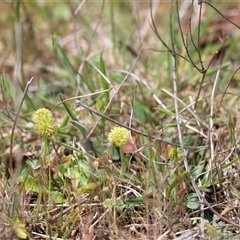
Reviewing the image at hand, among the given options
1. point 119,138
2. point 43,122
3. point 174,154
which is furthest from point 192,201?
point 43,122

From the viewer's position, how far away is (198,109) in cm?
173

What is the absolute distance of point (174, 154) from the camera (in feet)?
4.52

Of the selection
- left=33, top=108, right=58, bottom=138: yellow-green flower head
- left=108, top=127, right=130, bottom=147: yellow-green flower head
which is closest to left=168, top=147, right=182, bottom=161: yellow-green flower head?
left=108, top=127, right=130, bottom=147: yellow-green flower head

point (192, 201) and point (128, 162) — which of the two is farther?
point (128, 162)

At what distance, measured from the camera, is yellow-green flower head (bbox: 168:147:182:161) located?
1.36 m

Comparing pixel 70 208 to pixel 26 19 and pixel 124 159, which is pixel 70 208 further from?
pixel 26 19

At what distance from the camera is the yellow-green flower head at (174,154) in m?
1.36

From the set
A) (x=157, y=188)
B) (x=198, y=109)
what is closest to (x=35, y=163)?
(x=157, y=188)

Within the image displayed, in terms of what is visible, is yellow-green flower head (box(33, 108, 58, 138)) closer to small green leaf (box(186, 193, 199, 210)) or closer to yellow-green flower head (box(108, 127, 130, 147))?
yellow-green flower head (box(108, 127, 130, 147))

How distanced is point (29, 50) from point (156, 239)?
4.29 ft

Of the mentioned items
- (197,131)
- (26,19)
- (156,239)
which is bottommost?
(156,239)

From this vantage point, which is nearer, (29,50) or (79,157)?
(79,157)

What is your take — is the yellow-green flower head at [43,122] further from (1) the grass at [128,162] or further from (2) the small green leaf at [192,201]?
(2) the small green leaf at [192,201]

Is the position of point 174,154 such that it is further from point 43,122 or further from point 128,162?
point 43,122
